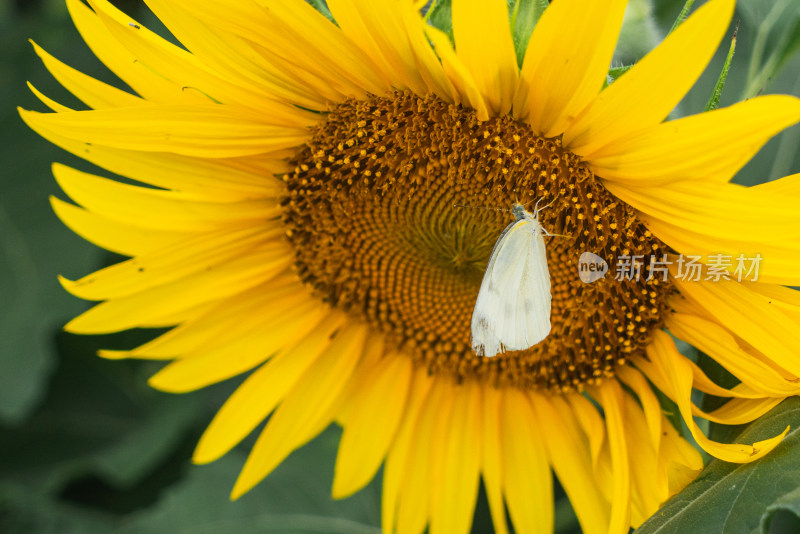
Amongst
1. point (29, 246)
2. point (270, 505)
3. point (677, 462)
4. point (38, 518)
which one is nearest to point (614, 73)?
point (677, 462)

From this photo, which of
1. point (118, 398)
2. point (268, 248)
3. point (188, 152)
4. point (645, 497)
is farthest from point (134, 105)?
point (118, 398)

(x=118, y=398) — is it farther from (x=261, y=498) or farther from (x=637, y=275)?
(x=637, y=275)

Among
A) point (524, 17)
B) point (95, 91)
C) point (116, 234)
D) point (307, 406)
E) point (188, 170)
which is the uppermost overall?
point (524, 17)

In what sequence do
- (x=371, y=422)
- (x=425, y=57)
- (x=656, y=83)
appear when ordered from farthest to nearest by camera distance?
(x=371, y=422) < (x=425, y=57) < (x=656, y=83)

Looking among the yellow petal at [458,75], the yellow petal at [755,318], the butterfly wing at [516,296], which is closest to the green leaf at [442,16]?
the yellow petal at [458,75]

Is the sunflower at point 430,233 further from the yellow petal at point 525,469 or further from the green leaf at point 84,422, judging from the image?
the green leaf at point 84,422

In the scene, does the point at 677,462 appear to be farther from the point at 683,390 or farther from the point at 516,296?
the point at 516,296
